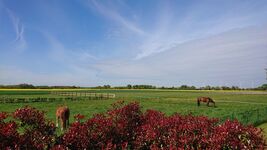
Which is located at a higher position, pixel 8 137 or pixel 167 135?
pixel 8 137

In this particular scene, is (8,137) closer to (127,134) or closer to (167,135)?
(127,134)

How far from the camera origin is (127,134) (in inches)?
320

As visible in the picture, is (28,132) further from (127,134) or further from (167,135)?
(167,135)

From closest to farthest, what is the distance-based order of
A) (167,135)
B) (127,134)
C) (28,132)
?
(28,132), (167,135), (127,134)

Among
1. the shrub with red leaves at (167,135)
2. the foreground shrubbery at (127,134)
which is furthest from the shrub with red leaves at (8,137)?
the shrub with red leaves at (167,135)

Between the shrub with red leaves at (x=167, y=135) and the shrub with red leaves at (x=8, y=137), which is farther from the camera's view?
the shrub with red leaves at (x=167, y=135)

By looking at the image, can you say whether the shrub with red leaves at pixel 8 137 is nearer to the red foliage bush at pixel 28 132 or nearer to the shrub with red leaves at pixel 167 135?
the red foliage bush at pixel 28 132

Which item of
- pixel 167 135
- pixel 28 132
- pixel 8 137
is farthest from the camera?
pixel 167 135

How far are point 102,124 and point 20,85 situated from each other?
148 m

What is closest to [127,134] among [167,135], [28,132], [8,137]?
[167,135]

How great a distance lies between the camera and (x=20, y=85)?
145 metres

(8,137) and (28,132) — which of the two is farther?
(28,132)

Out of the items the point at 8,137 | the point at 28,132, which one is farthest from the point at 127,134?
the point at 8,137

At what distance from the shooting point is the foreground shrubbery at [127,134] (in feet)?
20.9
